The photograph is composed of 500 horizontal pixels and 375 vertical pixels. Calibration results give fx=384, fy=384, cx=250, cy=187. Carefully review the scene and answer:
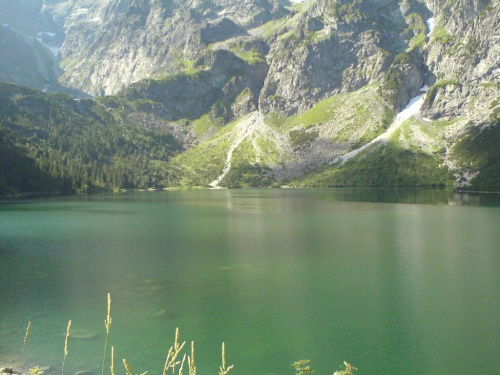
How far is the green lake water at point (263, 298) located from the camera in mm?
17797

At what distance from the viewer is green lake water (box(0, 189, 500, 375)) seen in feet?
58.4

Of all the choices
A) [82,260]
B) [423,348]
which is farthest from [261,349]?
[82,260]

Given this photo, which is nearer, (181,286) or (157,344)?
(157,344)

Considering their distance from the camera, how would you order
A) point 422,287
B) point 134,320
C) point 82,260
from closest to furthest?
1. point 134,320
2. point 422,287
3. point 82,260

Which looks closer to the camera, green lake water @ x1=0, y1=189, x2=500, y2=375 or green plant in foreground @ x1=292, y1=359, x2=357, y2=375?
green plant in foreground @ x1=292, y1=359, x2=357, y2=375

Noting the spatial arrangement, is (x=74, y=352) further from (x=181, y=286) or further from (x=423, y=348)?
(x=423, y=348)

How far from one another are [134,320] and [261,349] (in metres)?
8.04

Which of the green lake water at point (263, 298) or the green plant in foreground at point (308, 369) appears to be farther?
the green lake water at point (263, 298)

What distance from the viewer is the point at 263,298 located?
2572 centimetres

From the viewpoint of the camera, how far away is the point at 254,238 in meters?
49.1

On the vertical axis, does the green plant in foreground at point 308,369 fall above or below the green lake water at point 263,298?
above

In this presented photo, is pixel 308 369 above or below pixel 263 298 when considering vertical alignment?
above

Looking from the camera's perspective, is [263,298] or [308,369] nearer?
[308,369]

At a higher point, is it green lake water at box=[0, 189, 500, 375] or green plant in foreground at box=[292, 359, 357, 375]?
green plant in foreground at box=[292, 359, 357, 375]
